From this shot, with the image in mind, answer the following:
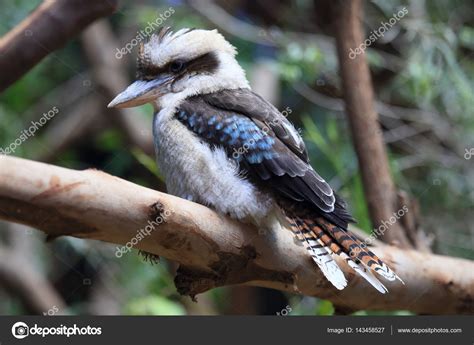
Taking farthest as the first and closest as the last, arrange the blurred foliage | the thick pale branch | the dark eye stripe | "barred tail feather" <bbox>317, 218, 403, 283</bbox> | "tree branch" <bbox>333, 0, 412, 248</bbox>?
the blurred foliage → "tree branch" <bbox>333, 0, 412, 248</bbox> → the dark eye stripe → "barred tail feather" <bbox>317, 218, 403, 283</bbox> → the thick pale branch

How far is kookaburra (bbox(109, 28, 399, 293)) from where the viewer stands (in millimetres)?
1062

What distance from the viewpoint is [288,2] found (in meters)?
1.94

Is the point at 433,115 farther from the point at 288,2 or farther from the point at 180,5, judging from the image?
the point at 180,5

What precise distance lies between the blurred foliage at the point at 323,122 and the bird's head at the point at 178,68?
0.50 m

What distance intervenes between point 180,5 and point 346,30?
16.4 inches

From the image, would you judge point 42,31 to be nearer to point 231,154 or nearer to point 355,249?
point 231,154

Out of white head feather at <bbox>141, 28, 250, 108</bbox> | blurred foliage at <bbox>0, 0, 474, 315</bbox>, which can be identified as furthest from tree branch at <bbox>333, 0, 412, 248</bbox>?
white head feather at <bbox>141, 28, 250, 108</bbox>

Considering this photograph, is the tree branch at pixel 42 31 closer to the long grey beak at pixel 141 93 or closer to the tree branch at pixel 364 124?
the long grey beak at pixel 141 93

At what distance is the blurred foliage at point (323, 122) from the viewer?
1.77 meters

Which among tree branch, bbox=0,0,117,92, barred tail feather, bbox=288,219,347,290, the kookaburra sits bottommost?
barred tail feather, bbox=288,219,347,290

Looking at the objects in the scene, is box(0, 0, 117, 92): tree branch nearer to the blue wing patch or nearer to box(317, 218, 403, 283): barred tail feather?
the blue wing patch

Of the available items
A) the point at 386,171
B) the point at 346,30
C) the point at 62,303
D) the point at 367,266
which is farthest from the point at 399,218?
the point at 62,303

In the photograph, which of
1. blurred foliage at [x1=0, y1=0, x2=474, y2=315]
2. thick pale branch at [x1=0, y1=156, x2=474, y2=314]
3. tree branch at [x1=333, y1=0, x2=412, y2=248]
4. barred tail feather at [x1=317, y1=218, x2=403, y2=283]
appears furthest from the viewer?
blurred foliage at [x1=0, y1=0, x2=474, y2=315]

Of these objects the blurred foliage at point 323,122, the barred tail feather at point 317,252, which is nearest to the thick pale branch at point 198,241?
the barred tail feather at point 317,252
